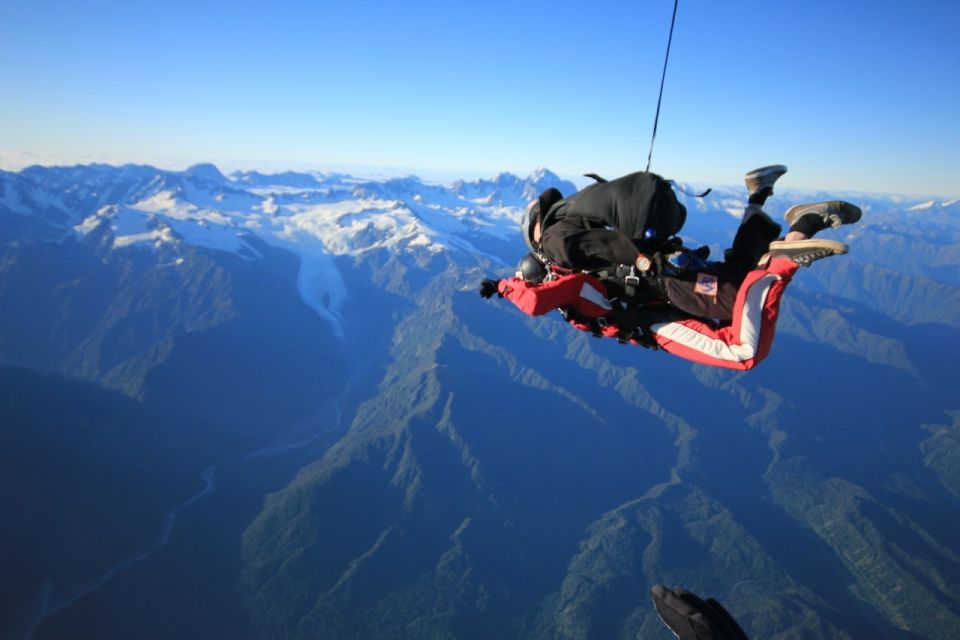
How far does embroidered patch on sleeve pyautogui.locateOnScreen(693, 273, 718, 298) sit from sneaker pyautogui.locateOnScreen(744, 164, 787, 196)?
5.42 feet

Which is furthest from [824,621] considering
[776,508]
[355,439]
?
[355,439]

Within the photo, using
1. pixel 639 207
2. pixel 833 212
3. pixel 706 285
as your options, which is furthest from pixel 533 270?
pixel 833 212

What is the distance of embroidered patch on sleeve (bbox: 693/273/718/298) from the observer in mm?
6945

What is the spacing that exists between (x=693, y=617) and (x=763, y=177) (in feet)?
20.0

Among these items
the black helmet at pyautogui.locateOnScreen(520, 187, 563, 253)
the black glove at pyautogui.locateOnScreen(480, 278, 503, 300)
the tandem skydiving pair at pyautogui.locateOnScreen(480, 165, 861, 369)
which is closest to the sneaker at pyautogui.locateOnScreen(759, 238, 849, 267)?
the tandem skydiving pair at pyautogui.locateOnScreen(480, 165, 861, 369)

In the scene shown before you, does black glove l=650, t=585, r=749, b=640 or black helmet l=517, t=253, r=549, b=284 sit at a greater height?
black helmet l=517, t=253, r=549, b=284

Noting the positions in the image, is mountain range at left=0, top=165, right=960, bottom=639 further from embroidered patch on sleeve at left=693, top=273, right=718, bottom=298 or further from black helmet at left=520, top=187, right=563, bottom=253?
embroidered patch on sleeve at left=693, top=273, right=718, bottom=298

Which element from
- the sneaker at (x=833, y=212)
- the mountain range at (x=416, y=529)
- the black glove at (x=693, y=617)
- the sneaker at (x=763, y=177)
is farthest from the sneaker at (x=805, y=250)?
the mountain range at (x=416, y=529)

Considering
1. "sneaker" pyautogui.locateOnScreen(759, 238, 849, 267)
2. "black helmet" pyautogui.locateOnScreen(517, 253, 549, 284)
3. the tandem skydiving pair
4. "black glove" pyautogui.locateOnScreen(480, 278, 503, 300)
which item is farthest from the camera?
"black glove" pyautogui.locateOnScreen(480, 278, 503, 300)

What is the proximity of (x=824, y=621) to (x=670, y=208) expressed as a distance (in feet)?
497

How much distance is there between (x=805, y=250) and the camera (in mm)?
6129

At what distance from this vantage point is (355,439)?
585ft

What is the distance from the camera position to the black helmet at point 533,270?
9016 mm

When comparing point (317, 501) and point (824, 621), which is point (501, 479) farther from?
point (824, 621)
